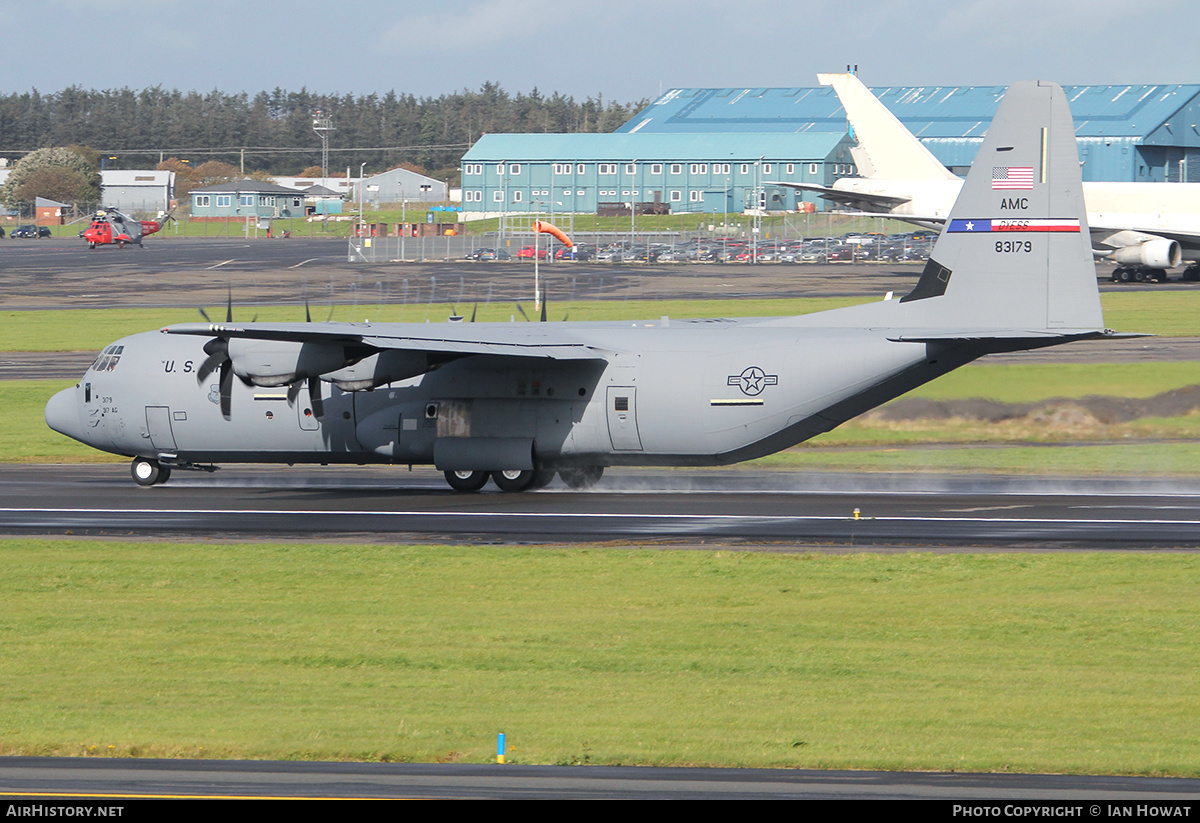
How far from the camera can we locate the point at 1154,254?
252 ft

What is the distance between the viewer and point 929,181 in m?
83.2

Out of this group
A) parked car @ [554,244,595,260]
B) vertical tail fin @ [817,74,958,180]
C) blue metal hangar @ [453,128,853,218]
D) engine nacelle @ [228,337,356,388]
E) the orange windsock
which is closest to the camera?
engine nacelle @ [228,337,356,388]

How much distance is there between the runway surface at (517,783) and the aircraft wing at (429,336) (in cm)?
1574

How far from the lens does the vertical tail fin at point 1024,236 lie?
26.0 metres

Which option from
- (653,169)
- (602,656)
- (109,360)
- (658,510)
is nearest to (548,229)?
(109,360)

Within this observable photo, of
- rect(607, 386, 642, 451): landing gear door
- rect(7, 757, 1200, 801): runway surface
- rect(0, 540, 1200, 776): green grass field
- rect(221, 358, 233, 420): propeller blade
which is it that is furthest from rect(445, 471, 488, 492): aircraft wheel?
rect(7, 757, 1200, 801): runway surface

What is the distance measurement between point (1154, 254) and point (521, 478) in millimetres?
57634

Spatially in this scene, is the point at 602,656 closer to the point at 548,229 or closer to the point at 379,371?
the point at 379,371

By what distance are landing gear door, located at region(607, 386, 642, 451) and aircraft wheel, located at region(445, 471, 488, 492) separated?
3.65 metres

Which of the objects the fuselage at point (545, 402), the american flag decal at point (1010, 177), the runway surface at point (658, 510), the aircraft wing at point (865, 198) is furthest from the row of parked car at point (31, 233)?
the american flag decal at point (1010, 177)

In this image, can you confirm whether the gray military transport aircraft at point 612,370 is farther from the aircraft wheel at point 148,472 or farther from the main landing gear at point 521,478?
the aircraft wheel at point 148,472

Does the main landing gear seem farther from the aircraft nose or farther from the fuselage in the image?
the aircraft nose

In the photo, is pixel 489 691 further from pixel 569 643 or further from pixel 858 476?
pixel 858 476

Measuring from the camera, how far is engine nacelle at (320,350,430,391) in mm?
28141
